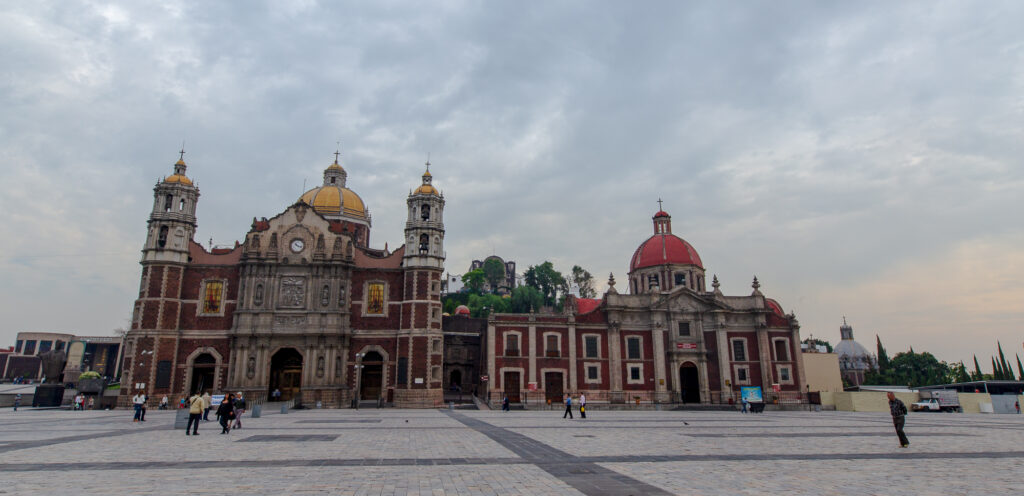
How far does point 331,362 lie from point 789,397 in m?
38.5

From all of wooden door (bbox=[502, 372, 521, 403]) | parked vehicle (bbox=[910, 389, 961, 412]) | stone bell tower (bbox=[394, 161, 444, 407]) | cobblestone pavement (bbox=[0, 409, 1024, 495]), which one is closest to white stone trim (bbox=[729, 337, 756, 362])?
parked vehicle (bbox=[910, 389, 961, 412])

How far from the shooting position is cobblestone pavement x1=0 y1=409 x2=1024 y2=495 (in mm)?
8594

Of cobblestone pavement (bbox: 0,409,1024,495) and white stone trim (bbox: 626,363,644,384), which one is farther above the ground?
white stone trim (bbox: 626,363,644,384)

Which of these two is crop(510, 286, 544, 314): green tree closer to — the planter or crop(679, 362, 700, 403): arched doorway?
crop(679, 362, 700, 403): arched doorway

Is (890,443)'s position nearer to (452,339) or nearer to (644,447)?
(644,447)

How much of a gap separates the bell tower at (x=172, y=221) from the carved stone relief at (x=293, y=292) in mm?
8306

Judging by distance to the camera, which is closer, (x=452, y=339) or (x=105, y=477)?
(x=105, y=477)

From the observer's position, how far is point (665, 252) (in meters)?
58.8

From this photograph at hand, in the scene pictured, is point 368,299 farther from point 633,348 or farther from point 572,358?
point 633,348

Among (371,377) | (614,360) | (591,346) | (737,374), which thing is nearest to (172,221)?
(371,377)

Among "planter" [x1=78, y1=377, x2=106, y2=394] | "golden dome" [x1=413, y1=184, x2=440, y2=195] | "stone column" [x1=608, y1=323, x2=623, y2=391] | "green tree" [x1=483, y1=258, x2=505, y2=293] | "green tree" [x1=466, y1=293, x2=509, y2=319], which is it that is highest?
"green tree" [x1=483, y1=258, x2=505, y2=293]

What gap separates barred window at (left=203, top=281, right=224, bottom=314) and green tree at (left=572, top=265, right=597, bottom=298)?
72045 millimetres

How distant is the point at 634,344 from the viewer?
48281mm

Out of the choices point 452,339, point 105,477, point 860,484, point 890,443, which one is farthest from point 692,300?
point 105,477
